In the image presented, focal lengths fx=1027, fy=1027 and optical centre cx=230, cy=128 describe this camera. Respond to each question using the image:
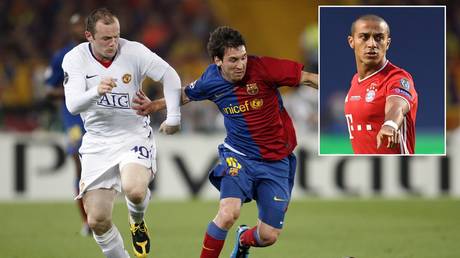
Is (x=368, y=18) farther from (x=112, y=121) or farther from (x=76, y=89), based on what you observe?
(x=76, y=89)

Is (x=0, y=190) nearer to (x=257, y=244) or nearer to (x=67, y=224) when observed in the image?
(x=67, y=224)

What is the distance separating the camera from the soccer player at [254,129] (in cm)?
809

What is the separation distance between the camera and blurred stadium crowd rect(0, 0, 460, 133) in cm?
1773

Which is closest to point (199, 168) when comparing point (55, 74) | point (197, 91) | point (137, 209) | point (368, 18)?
point (55, 74)

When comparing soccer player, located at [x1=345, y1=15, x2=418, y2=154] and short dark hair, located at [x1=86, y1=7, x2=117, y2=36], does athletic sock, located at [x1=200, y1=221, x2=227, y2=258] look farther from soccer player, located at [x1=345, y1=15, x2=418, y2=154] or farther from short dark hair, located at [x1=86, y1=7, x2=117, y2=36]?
short dark hair, located at [x1=86, y1=7, x2=117, y2=36]

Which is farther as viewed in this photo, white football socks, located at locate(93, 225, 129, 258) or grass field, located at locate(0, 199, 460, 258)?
grass field, located at locate(0, 199, 460, 258)

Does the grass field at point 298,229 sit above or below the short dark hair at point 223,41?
below

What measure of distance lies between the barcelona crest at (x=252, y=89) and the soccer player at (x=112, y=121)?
0.59m

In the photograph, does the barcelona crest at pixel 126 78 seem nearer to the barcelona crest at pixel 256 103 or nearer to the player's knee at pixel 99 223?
the barcelona crest at pixel 256 103

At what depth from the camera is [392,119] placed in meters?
7.57

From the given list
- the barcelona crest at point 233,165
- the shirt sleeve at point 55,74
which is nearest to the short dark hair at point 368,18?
the barcelona crest at point 233,165

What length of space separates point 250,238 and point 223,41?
5.45 feet

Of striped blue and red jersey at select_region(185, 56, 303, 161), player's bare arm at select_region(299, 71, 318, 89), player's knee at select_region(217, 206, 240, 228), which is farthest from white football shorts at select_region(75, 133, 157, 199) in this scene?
player's bare arm at select_region(299, 71, 318, 89)

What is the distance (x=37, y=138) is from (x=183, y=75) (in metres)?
3.76
